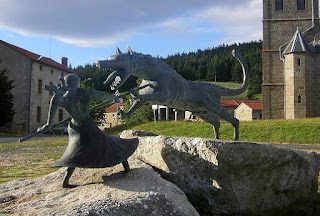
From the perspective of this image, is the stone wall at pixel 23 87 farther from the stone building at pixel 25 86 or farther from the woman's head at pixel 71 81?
the woman's head at pixel 71 81

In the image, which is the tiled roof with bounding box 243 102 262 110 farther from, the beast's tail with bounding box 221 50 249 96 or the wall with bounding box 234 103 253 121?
the beast's tail with bounding box 221 50 249 96

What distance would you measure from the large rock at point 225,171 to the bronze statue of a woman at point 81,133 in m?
0.97

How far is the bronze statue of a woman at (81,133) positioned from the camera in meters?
5.46

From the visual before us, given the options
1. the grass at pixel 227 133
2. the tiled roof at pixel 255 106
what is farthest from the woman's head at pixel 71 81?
the tiled roof at pixel 255 106

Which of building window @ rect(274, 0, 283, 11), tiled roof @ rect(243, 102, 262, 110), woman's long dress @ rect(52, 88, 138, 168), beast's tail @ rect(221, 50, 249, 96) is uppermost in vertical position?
building window @ rect(274, 0, 283, 11)

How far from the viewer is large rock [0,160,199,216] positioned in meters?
4.55

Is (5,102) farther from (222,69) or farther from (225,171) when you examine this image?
(222,69)

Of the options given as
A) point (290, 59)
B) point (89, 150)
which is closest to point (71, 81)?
point (89, 150)

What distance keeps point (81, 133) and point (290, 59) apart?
122ft

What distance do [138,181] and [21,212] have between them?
5.21ft

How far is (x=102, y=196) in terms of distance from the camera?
4.96 meters

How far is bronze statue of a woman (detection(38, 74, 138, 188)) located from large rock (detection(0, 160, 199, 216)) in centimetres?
32

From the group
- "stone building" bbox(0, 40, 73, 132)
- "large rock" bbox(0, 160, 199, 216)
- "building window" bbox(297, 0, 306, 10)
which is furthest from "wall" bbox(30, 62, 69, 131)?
"large rock" bbox(0, 160, 199, 216)

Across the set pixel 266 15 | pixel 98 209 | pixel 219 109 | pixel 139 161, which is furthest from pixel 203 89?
pixel 266 15
